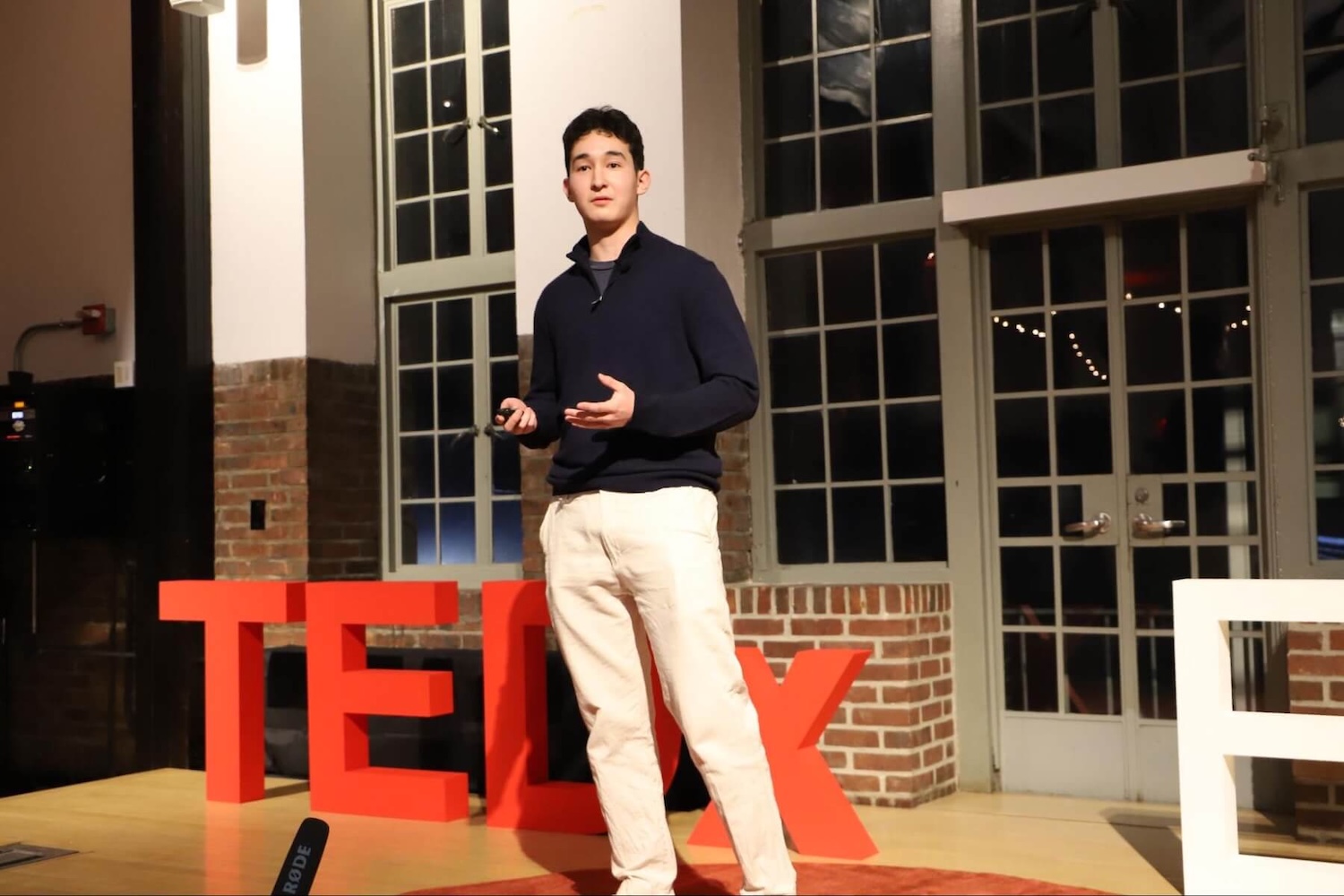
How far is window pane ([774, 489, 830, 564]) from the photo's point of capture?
519 cm

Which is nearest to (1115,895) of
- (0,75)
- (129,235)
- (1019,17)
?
(1019,17)

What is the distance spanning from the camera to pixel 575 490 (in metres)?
3.40

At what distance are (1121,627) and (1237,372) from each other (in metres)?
0.88

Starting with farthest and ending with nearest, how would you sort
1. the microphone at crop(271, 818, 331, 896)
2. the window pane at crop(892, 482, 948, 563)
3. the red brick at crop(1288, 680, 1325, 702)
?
the window pane at crop(892, 482, 948, 563) → the red brick at crop(1288, 680, 1325, 702) → the microphone at crop(271, 818, 331, 896)

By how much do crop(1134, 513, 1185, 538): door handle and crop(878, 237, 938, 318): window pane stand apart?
98 cm

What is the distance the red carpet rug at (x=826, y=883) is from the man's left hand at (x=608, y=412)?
A: 4.11 feet

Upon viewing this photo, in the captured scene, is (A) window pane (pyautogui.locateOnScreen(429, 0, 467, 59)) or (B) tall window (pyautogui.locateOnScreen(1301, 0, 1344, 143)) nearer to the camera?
(B) tall window (pyautogui.locateOnScreen(1301, 0, 1344, 143))

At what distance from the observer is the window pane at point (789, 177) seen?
525 centimetres

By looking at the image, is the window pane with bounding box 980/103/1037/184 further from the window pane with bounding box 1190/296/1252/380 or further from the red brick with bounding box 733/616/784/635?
the red brick with bounding box 733/616/784/635

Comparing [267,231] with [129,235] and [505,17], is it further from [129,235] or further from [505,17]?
[505,17]

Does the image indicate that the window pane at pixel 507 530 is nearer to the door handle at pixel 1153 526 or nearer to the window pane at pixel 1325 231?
the door handle at pixel 1153 526

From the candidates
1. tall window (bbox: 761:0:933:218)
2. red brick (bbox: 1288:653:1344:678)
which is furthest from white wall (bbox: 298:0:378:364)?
red brick (bbox: 1288:653:1344:678)

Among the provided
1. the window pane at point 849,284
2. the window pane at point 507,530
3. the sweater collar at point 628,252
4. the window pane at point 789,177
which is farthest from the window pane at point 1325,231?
the window pane at point 507,530

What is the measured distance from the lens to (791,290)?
5270 millimetres
